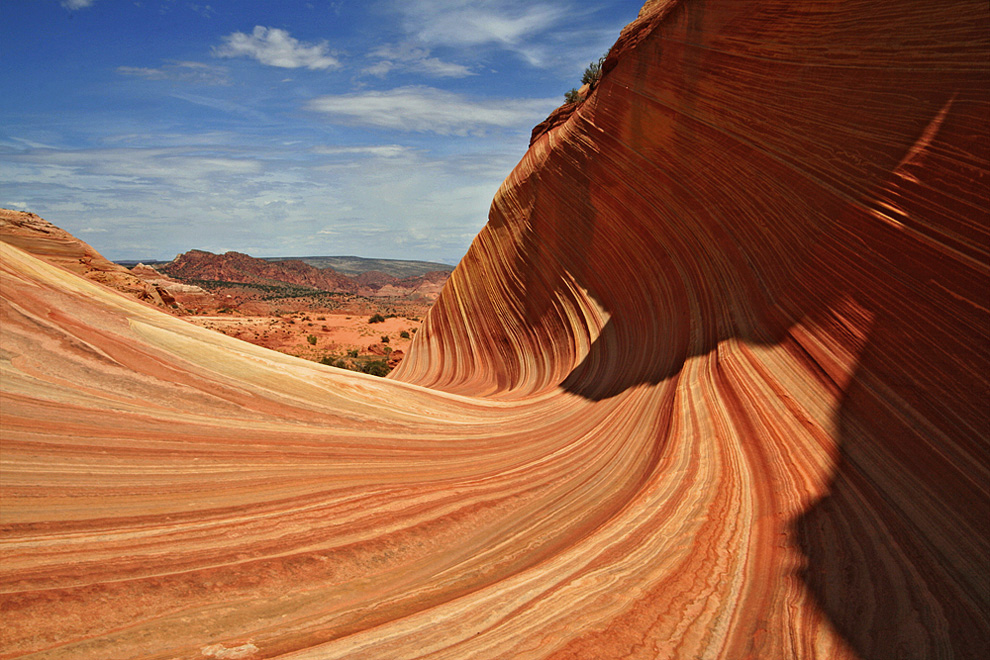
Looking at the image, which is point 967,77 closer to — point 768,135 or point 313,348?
point 768,135

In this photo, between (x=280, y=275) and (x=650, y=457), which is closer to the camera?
(x=650, y=457)

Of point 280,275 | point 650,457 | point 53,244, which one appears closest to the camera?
point 650,457

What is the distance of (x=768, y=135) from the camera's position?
5.06 m

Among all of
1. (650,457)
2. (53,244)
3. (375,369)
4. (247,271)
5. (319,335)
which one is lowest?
(375,369)

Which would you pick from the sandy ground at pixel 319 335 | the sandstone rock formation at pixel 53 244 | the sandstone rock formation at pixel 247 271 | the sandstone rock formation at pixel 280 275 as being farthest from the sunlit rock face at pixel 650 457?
the sandstone rock formation at pixel 247 271

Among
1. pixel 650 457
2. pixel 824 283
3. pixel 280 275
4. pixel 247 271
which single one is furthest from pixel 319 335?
pixel 280 275

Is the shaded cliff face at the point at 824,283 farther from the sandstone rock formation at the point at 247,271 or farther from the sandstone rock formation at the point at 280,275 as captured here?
the sandstone rock formation at the point at 247,271

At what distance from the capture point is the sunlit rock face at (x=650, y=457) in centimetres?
199

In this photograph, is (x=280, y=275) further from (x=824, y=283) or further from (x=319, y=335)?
(x=824, y=283)

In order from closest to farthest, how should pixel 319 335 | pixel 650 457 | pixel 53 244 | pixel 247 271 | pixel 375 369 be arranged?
1. pixel 650 457
2. pixel 53 244
3. pixel 375 369
4. pixel 319 335
5. pixel 247 271

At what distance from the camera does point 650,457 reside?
3.72 meters

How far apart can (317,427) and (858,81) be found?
479 centimetres

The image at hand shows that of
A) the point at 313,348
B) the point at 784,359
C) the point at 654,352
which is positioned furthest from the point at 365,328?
the point at 784,359

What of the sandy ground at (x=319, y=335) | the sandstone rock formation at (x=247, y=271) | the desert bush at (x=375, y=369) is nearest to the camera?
the desert bush at (x=375, y=369)
